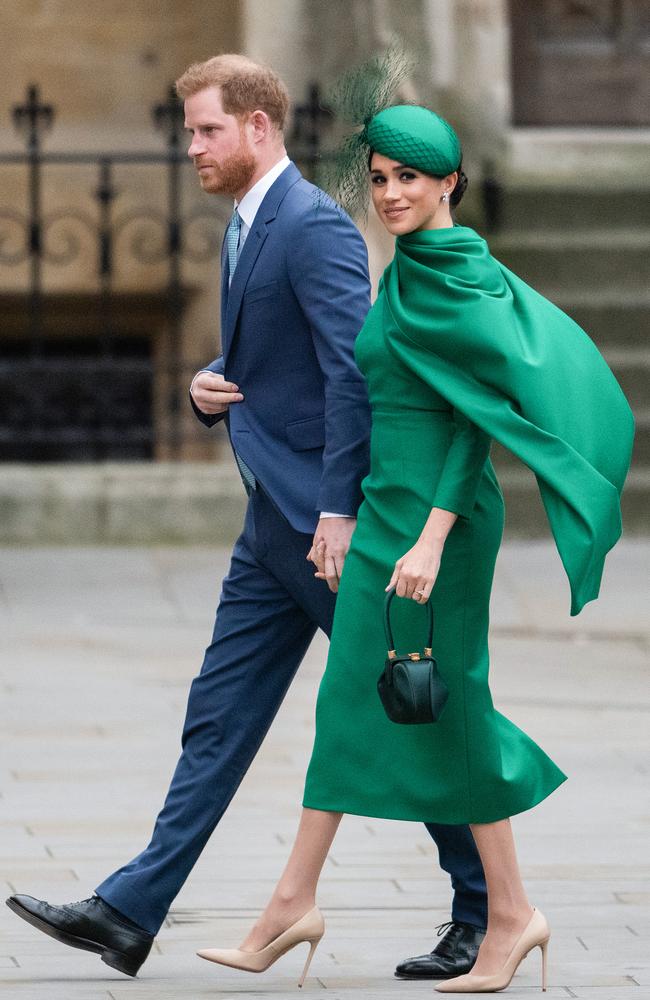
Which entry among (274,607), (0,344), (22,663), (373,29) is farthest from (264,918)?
(0,344)

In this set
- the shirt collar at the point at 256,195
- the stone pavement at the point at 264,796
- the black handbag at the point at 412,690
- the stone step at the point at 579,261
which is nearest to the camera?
the black handbag at the point at 412,690

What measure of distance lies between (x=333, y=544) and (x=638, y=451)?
6.42 meters

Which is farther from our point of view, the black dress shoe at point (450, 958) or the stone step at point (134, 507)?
the stone step at point (134, 507)

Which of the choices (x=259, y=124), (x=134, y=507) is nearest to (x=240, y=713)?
(x=259, y=124)

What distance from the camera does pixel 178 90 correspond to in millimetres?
4703

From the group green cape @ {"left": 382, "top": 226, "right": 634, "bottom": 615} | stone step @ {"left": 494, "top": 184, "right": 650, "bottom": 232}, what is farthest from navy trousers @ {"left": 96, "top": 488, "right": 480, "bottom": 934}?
stone step @ {"left": 494, "top": 184, "right": 650, "bottom": 232}

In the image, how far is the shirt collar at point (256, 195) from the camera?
471 cm

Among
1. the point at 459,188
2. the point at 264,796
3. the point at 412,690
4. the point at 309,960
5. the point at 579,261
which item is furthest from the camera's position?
the point at 579,261

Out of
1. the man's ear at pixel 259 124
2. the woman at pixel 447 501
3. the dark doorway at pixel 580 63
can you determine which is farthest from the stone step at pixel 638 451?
the woman at pixel 447 501

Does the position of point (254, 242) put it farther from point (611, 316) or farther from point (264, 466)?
point (611, 316)

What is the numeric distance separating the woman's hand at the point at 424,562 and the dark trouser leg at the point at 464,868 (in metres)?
0.60

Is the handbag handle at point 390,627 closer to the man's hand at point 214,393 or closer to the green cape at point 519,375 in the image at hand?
the green cape at point 519,375

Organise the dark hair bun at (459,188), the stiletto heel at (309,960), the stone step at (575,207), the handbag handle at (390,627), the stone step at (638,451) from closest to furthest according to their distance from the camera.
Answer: the handbag handle at (390,627)
the dark hair bun at (459,188)
the stiletto heel at (309,960)
the stone step at (638,451)
the stone step at (575,207)

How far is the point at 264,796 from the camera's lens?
6355 millimetres
